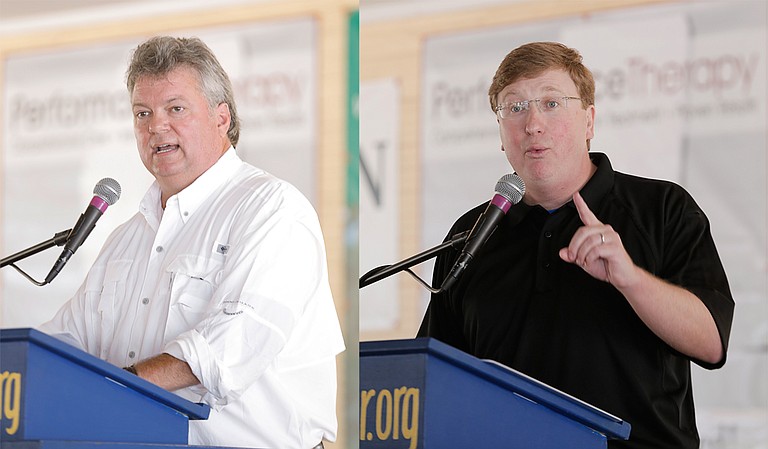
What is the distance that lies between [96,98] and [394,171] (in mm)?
2455

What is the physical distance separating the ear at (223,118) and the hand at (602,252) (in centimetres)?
129

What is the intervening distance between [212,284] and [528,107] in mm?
910

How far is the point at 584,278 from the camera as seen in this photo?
228 centimetres

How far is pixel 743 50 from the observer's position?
3850mm

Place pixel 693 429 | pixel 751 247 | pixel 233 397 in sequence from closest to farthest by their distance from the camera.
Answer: pixel 693 429 → pixel 233 397 → pixel 751 247

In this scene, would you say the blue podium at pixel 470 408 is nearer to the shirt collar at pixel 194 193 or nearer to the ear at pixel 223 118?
the shirt collar at pixel 194 193

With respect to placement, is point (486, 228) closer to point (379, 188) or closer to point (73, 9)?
point (379, 188)

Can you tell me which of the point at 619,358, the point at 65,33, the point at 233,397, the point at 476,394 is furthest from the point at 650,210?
the point at 65,33

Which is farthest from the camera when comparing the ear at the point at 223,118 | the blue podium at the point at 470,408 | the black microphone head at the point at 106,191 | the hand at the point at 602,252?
the ear at the point at 223,118

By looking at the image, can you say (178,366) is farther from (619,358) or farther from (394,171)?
(394,171)

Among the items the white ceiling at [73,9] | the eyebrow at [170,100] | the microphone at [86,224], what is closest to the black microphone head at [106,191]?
the microphone at [86,224]

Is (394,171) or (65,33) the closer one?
(394,171)

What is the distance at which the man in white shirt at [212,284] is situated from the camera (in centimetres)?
243

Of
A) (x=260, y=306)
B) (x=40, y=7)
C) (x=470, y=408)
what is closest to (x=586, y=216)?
(x=470, y=408)
